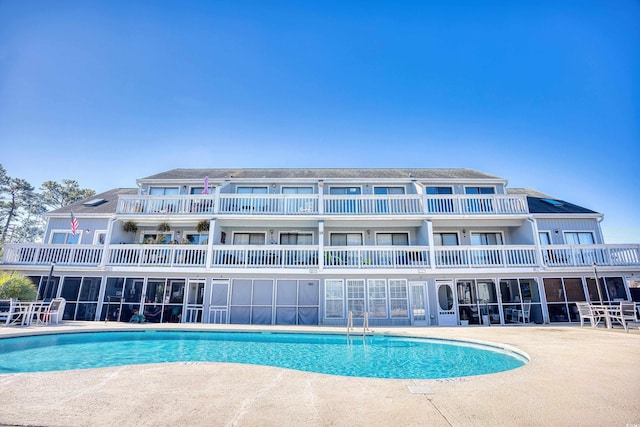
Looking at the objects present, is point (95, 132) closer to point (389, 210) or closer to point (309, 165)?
point (309, 165)

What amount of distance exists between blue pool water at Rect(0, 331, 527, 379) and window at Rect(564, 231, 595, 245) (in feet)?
43.9

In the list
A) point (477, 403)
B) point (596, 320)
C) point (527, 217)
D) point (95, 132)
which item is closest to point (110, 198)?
point (95, 132)

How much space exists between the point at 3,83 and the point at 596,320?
25.1 metres

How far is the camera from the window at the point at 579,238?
18203 millimetres

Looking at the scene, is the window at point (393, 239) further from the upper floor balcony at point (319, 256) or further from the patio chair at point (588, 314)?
the patio chair at point (588, 314)

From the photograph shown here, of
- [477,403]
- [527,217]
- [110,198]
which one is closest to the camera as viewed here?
[477,403]

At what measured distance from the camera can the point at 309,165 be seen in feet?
77.5

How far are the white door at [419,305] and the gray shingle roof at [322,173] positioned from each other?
7.46 metres

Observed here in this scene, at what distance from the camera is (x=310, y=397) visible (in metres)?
4.36

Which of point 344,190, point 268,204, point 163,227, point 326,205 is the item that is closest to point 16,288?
point 163,227

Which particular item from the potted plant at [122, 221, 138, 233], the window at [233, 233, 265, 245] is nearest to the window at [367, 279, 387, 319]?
the window at [233, 233, 265, 245]

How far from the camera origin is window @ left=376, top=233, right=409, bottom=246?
18297 millimetres

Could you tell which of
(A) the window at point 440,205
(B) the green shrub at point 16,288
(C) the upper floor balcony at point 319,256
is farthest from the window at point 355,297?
(B) the green shrub at point 16,288

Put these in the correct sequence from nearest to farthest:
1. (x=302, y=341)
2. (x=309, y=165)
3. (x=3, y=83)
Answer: (x=3, y=83) → (x=302, y=341) → (x=309, y=165)
